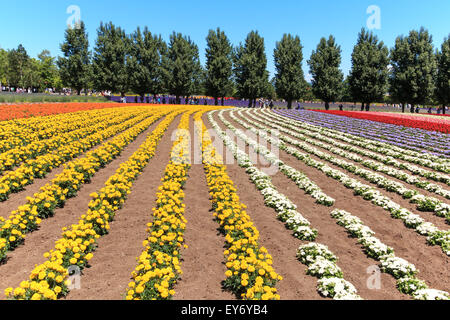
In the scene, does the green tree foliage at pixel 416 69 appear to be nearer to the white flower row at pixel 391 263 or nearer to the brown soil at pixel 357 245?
the brown soil at pixel 357 245

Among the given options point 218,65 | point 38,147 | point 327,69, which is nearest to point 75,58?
point 218,65

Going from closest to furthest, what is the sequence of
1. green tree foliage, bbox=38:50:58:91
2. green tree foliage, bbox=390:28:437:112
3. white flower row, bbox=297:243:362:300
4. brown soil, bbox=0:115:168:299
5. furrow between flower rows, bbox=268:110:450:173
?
white flower row, bbox=297:243:362:300
brown soil, bbox=0:115:168:299
furrow between flower rows, bbox=268:110:450:173
green tree foliage, bbox=390:28:437:112
green tree foliage, bbox=38:50:58:91

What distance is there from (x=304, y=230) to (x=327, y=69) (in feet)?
186

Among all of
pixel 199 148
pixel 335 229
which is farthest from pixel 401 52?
pixel 335 229

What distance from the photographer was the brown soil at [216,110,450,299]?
20.4ft

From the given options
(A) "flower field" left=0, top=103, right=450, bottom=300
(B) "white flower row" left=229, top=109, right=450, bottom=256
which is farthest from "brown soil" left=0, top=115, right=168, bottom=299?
(B) "white flower row" left=229, top=109, right=450, bottom=256

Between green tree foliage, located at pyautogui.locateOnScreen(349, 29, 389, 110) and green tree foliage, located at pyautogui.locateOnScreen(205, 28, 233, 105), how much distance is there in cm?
2542

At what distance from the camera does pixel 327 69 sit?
189ft

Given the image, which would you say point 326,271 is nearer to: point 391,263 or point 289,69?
point 391,263

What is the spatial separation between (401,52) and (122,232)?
65.3 metres

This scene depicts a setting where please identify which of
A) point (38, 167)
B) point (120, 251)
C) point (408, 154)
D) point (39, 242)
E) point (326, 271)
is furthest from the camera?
point (408, 154)

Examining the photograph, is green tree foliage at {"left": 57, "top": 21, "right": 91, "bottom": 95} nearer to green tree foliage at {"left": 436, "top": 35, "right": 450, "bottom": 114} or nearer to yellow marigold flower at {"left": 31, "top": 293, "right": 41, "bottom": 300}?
yellow marigold flower at {"left": 31, "top": 293, "right": 41, "bottom": 300}

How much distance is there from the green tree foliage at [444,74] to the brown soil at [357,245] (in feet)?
194
